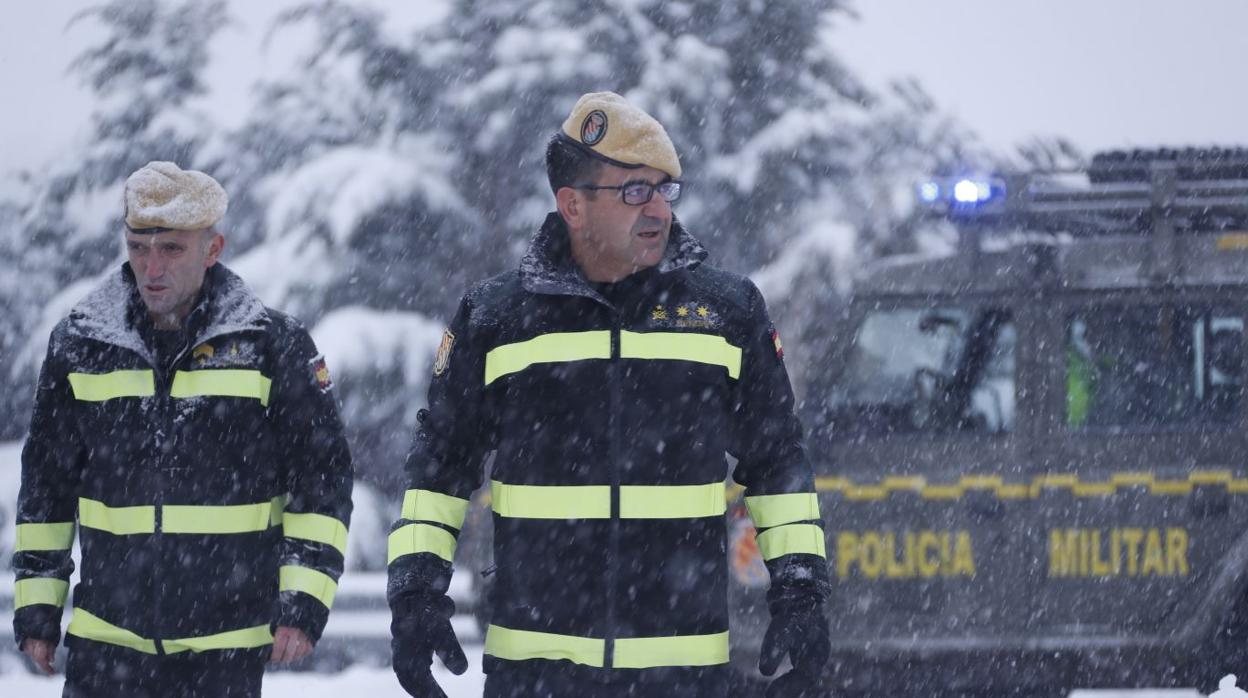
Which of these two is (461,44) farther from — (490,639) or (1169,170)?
(490,639)

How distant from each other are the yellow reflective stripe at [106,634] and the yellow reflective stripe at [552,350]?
1069 millimetres

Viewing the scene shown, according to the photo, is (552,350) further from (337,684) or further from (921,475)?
(337,684)

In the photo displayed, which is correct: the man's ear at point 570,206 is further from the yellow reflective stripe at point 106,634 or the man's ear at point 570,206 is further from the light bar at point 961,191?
the light bar at point 961,191

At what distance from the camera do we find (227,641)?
350 cm

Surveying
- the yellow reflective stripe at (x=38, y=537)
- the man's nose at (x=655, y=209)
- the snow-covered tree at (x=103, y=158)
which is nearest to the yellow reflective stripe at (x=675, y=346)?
the man's nose at (x=655, y=209)

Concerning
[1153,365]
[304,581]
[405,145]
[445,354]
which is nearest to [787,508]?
[445,354]

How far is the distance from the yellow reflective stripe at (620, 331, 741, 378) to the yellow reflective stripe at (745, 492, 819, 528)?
265 mm

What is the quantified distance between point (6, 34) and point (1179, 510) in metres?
17.1

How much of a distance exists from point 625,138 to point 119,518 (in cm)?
141

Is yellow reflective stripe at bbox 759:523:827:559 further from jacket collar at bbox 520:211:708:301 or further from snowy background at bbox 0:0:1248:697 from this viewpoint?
snowy background at bbox 0:0:1248:697

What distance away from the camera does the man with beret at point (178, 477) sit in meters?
3.47

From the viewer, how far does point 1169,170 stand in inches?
238

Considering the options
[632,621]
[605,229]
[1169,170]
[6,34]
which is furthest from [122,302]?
[6,34]

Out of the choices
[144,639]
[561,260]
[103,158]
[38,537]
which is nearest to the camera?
[561,260]
